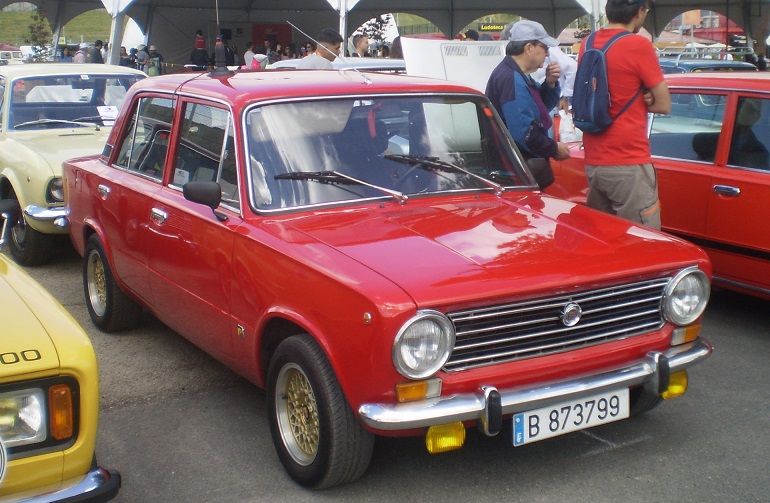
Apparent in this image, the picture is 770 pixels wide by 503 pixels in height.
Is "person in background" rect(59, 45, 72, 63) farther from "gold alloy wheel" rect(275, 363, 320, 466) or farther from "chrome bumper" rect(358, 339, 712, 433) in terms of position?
"chrome bumper" rect(358, 339, 712, 433)

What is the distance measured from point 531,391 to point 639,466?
2.65 feet

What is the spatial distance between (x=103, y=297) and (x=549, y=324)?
336 centimetres

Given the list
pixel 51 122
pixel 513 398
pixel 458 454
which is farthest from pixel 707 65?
pixel 513 398

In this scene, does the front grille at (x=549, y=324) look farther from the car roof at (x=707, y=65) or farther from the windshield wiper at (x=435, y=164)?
the car roof at (x=707, y=65)

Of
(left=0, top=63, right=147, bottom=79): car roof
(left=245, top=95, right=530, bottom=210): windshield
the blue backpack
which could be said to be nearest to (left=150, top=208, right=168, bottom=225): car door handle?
(left=245, top=95, right=530, bottom=210): windshield

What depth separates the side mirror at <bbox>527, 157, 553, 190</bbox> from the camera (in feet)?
15.7

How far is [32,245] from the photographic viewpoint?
7.47m

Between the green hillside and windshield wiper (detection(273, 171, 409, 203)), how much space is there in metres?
71.6

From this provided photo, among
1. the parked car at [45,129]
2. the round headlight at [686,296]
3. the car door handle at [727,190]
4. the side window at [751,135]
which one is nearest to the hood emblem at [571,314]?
the round headlight at [686,296]

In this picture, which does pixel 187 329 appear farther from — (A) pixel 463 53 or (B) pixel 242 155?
(A) pixel 463 53

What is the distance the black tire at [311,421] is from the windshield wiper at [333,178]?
2.77ft

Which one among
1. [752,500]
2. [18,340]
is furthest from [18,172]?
[752,500]

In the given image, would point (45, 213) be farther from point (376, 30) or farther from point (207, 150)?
point (376, 30)

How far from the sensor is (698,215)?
5.77 m
